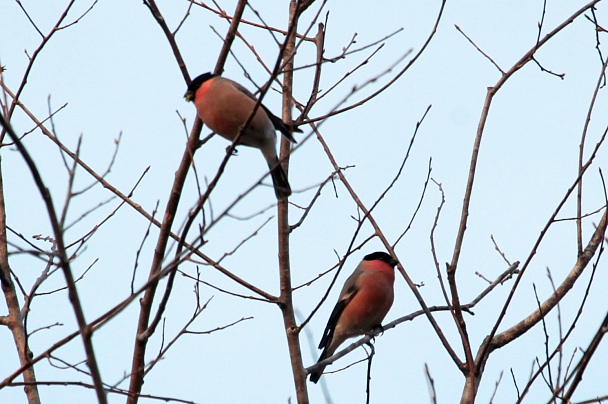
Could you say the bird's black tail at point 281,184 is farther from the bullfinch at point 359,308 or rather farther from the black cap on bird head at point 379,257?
the black cap on bird head at point 379,257

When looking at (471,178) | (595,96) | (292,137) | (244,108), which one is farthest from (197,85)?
(595,96)

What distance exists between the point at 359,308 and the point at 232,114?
239 cm

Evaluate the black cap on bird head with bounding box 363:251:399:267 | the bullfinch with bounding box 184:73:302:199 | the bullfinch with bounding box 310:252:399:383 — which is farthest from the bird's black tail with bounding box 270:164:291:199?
the black cap on bird head with bounding box 363:251:399:267

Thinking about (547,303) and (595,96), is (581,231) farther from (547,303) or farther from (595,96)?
(595,96)

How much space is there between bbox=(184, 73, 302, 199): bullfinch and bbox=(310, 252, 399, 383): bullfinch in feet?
6.51

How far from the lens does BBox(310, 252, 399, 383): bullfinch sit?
6.05 m

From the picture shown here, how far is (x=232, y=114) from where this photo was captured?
166 inches

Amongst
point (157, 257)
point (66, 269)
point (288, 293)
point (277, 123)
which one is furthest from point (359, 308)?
point (66, 269)

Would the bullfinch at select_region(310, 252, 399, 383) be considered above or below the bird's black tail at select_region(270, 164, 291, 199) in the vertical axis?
above

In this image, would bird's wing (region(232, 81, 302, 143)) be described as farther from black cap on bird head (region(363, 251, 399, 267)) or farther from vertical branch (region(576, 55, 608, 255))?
black cap on bird head (region(363, 251, 399, 267))

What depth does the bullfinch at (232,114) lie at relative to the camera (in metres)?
4.15

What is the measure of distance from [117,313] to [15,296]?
1.35 m

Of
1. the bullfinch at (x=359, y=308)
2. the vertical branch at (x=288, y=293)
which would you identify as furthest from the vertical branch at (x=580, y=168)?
the bullfinch at (x=359, y=308)

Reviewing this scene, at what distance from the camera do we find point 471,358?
3.09 metres
